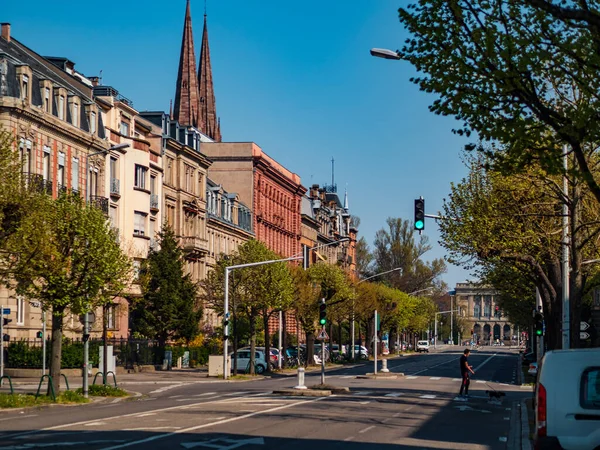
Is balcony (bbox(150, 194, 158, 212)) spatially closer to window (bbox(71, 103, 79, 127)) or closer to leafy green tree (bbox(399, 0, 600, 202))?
window (bbox(71, 103, 79, 127))

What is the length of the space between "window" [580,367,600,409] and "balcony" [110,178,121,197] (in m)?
47.6

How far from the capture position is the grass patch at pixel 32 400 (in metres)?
29.3

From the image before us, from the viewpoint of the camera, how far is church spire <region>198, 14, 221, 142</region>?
12762cm

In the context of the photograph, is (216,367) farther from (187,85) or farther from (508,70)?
(187,85)

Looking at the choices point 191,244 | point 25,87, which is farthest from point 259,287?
point 25,87

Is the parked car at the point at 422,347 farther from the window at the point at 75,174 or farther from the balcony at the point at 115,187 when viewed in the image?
the window at the point at 75,174

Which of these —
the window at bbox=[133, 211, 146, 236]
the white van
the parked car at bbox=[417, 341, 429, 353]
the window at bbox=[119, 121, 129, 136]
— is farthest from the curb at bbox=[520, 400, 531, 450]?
the parked car at bbox=[417, 341, 429, 353]

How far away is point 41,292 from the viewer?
33031mm

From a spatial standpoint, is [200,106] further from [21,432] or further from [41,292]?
[21,432]

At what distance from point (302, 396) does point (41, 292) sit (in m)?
9.63

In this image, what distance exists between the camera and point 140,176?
64.4 metres

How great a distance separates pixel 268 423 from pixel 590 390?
36.8 ft

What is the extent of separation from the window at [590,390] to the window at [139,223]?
A: 5018 centimetres

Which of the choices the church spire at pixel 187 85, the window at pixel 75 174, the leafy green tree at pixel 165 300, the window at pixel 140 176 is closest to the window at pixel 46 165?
the window at pixel 75 174
